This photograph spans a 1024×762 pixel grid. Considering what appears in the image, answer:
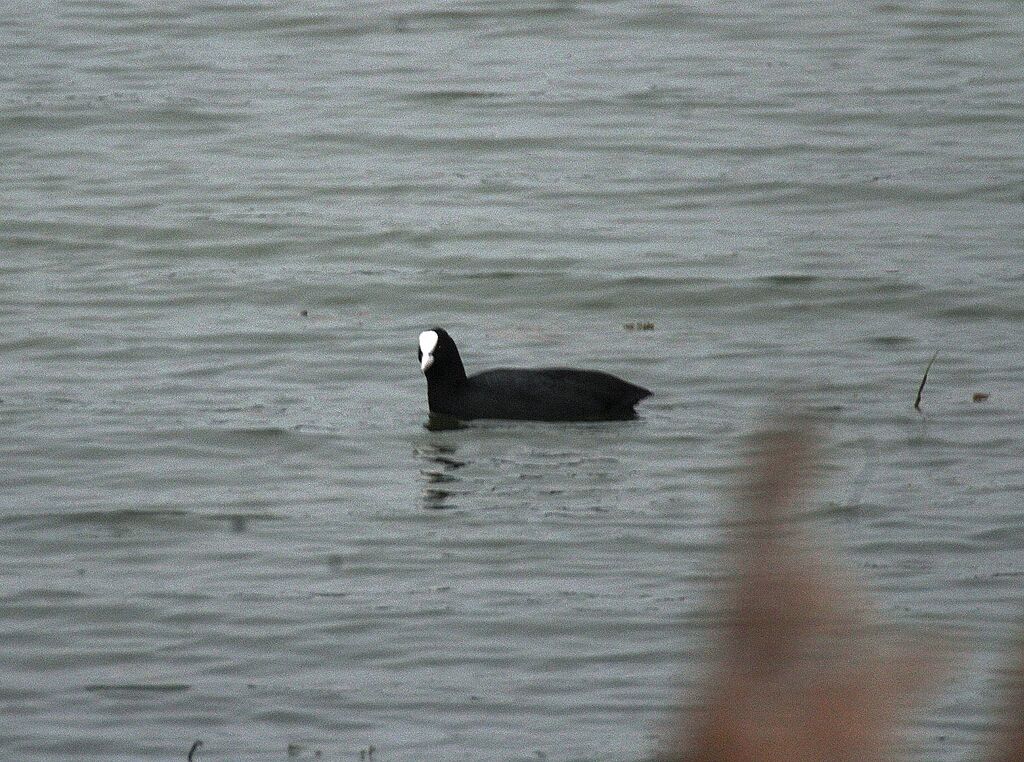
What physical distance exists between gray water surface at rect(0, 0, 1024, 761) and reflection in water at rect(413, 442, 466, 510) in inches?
1.2

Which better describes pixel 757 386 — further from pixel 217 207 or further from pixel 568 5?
pixel 568 5

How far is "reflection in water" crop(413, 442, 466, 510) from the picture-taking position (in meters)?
8.37

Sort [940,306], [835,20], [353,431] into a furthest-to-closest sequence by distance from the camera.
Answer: [835,20] < [940,306] < [353,431]

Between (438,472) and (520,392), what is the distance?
97cm

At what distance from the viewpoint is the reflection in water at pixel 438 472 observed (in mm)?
8367

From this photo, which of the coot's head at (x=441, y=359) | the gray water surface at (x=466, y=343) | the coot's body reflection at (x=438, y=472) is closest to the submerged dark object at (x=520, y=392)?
the coot's head at (x=441, y=359)

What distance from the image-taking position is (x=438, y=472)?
8.94 meters

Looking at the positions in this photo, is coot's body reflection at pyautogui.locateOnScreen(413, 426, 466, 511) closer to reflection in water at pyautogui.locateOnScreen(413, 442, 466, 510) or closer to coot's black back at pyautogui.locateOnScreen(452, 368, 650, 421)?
reflection in water at pyautogui.locateOnScreen(413, 442, 466, 510)

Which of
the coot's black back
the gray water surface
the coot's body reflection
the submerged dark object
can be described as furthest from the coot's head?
the coot's body reflection

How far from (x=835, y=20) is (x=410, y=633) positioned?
15.4 m

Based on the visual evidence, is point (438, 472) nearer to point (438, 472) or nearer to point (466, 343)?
point (438, 472)

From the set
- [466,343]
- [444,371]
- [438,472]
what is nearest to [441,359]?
[444,371]

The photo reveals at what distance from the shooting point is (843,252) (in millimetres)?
13391

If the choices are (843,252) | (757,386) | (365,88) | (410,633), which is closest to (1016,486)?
(757,386)
